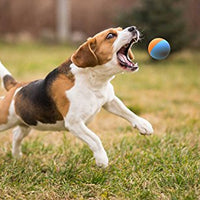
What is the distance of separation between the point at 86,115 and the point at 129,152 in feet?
2.53

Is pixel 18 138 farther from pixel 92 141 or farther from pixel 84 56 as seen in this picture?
pixel 84 56

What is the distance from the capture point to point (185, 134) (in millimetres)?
4266

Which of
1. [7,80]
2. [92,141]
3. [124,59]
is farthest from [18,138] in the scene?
[124,59]

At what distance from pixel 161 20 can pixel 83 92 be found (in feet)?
27.4

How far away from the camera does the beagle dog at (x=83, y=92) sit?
3.00m

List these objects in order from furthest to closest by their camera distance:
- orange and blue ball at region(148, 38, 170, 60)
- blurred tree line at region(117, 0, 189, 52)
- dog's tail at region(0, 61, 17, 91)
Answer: blurred tree line at region(117, 0, 189, 52) → dog's tail at region(0, 61, 17, 91) → orange and blue ball at region(148, 38, 170, 60)

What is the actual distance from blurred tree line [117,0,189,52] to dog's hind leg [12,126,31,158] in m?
7.49

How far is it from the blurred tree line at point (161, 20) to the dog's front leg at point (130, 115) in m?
7.65

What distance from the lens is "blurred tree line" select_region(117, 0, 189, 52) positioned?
1089 centimetres

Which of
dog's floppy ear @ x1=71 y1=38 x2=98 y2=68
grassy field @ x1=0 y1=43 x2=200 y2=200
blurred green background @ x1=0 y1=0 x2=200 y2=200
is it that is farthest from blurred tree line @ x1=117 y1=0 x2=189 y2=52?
dog's floppy ear @ x1=71 y1=38 x2=98 y2=68

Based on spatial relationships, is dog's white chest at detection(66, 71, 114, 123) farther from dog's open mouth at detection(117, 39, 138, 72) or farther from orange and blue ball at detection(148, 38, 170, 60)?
orange and blue ball at detection(148, 38, 170, 60)

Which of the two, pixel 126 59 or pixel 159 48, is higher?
pixel 126 59

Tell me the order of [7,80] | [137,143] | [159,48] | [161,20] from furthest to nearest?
[161,20], [137,143], [7,80], [159,48]

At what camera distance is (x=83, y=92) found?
3.10 m
